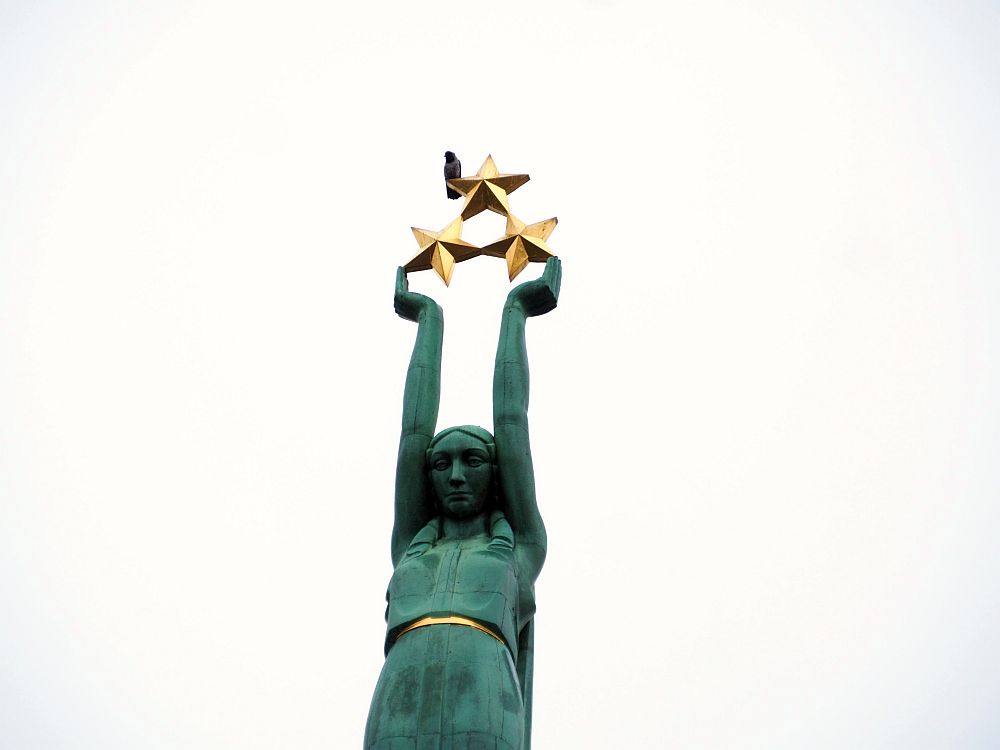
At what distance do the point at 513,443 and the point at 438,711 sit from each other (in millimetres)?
2919

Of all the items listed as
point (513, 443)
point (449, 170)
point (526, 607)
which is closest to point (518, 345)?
point (513, 443)

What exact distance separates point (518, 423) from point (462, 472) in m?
0.78

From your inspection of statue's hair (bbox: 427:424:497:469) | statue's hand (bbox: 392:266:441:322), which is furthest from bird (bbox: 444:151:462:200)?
statue's hair (bbox: 427:424:497:469)

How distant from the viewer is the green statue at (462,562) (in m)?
8.34

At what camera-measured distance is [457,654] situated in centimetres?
861

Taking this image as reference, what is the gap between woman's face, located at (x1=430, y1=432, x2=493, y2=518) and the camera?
33.5ft

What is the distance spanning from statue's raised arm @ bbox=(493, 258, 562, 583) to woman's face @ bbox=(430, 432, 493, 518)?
19 centimetres

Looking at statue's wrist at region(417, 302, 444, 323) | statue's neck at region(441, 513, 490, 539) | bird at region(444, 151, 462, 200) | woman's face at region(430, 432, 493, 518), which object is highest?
bird at region(444, 151, 462, 200)

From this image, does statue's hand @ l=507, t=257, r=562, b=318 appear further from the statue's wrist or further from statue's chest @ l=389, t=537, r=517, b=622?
statue's chest @ l=389, t=537, r=517, b=622

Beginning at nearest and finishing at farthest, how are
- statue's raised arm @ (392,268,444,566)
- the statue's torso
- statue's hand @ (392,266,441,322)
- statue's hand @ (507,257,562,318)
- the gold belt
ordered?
1. the gold belt
2. the statue's torso
3. statue's raised arm @ (392,268,444,566)
4. statue's hand @ (507,257,562,318)
5. statue's hand @ (392,266,441,322)

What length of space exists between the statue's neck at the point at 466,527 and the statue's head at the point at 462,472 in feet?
0.16

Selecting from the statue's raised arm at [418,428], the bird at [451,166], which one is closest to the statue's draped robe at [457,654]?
the statue's raised arm at [418,428]

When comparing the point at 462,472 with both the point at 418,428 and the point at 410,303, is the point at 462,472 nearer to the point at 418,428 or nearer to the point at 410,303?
the point at 418,428

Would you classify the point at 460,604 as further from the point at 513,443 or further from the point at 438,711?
the point at 513,443
